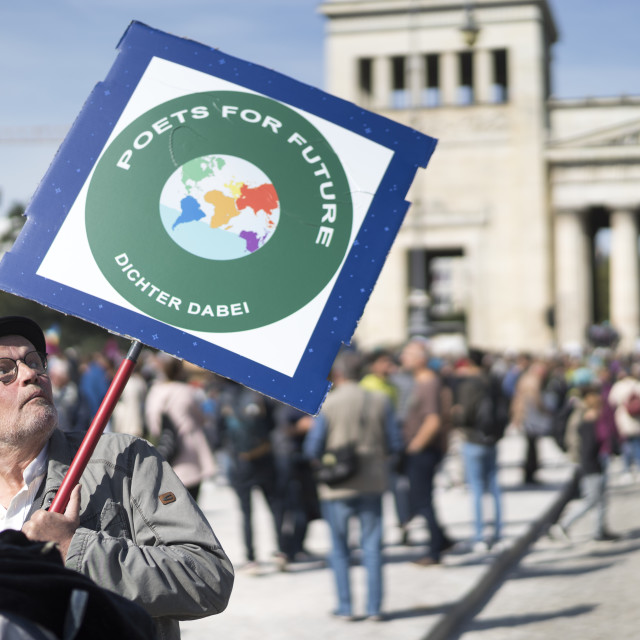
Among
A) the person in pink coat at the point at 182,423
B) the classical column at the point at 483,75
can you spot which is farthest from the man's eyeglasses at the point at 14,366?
the classical column at the point at 483,75

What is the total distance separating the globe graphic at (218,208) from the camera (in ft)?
9.92

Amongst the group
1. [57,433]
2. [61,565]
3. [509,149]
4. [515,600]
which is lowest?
[515,600]

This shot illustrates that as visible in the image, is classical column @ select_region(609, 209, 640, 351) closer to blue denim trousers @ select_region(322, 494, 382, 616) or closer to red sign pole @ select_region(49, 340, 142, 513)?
blue denim trousers @ select_region(322, 494, 382, 616)

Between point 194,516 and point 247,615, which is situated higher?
point 194,516

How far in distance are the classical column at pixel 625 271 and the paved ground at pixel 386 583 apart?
4267cm

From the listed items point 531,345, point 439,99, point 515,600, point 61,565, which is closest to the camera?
point 61,565

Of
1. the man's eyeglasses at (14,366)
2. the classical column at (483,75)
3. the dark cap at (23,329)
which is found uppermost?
the classical column at (483,75)

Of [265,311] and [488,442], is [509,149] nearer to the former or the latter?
[488,442]

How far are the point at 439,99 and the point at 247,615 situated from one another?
53.8m

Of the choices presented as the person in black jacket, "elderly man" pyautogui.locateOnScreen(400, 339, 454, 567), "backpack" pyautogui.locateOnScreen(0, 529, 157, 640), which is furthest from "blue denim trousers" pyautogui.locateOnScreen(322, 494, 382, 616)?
"backpack" pyautogui.locateOnScreen(0, 529, 157, 640)

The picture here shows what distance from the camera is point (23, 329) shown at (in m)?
2.81

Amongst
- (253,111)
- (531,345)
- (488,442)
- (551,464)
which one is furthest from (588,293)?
(253,111)

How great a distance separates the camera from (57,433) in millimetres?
2822

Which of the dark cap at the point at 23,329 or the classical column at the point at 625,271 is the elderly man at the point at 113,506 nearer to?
the dark cap at the point at 23,329
